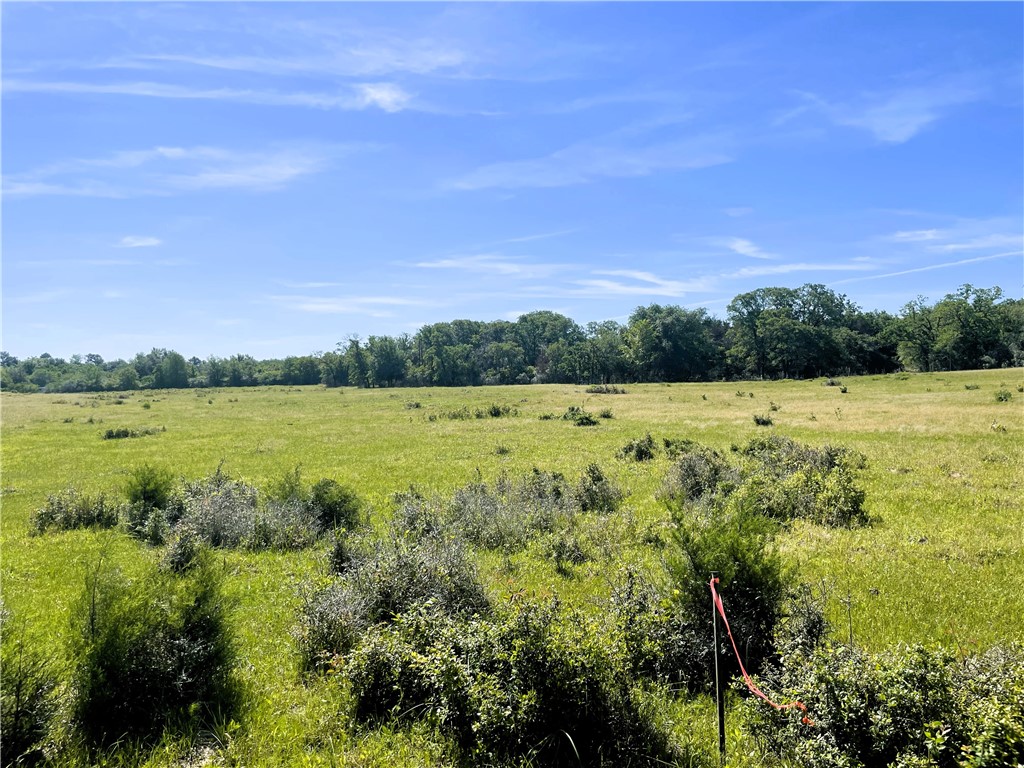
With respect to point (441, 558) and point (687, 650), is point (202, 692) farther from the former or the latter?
point (687, 650)

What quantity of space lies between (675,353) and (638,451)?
90.1 meters

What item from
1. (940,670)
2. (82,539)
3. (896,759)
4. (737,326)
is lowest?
(82,539)

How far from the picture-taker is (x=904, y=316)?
10550 centimetres

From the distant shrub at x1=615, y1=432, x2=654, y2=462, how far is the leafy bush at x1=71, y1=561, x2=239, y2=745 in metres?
19.1

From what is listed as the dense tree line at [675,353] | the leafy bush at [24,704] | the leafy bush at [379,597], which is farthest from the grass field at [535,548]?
the dense tree line at [675,353]

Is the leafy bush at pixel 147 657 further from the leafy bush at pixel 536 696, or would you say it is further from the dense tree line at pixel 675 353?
the dense tree line at pixel 675 353

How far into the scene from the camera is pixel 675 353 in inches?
4291

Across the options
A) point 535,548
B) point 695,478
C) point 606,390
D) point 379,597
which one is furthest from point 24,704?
point 606,390

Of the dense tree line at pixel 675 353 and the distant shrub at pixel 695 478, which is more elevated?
the dense tree line at pixel 675 353

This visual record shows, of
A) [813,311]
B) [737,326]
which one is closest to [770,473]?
[737,326]

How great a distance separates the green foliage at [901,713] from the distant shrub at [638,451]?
60.3ft

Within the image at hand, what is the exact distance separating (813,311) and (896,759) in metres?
126

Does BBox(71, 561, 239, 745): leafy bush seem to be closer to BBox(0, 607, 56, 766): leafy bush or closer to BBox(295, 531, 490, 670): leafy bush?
BBox(0, 607, 56, 766): leafy bush

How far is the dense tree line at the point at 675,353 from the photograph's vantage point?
90188mm
